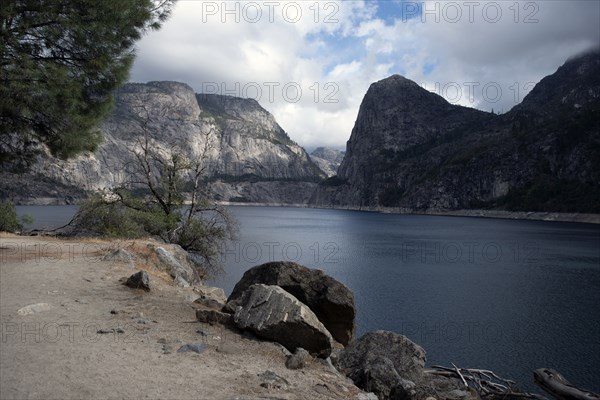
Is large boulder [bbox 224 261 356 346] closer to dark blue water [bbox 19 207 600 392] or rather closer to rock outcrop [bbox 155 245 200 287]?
rock outcrop [bbox 155 245 200 287]

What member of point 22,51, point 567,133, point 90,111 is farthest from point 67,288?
point 567,133

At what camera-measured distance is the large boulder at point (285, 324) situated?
959 centimetres

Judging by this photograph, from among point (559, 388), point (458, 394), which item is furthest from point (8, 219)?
point (559, 388)

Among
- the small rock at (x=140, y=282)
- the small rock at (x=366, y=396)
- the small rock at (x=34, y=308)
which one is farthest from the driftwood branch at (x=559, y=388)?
the small rock at (x=34, y=308)

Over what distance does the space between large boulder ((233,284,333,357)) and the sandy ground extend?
0.33 meters

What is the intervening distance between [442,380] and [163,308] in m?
7.44

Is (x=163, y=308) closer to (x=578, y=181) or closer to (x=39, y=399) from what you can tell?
(x=39, y=399)

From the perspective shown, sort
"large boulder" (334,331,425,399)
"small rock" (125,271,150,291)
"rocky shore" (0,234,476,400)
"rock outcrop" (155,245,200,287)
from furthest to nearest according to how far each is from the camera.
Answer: "rock outcrop" (155,245,200,287) → "small rock" (125,271,150,291) → "large boulder" (334,331,425,399) → "rocky shore" (0,234,476,400)

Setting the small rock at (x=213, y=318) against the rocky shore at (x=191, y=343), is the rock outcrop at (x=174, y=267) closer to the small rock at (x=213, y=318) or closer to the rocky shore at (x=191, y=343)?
the rocky shore at (x=191, y=343)

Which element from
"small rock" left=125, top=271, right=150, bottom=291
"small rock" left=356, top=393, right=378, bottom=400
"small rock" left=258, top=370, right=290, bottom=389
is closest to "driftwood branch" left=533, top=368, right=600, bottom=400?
"small rock" left=356, top=393, right=378, bottom=400

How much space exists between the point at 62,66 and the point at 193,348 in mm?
10986

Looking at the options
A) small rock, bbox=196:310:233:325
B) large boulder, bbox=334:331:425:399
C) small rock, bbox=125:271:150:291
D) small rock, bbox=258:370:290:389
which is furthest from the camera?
small rock, bbox=125:271:150:291

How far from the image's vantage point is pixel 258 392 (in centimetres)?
698

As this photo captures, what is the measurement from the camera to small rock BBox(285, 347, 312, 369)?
869 cm
